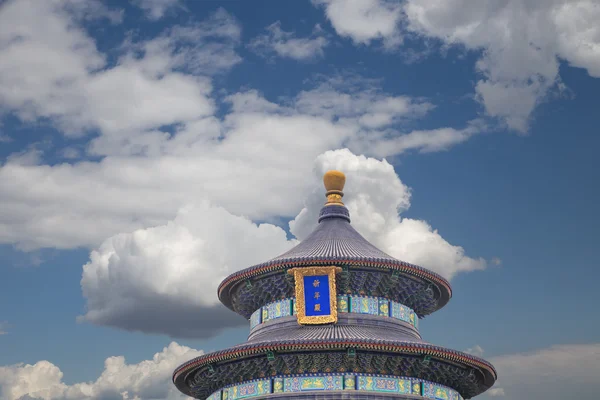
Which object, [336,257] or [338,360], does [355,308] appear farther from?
[338,360]

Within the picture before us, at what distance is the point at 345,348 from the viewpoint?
32312mm

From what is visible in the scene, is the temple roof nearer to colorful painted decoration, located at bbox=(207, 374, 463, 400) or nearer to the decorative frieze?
the decorative frieze

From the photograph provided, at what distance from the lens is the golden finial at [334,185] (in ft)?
139

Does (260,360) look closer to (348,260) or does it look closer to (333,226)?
(348,260)

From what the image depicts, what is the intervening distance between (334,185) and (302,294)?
27.3 ft

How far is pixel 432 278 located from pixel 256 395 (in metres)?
10.1

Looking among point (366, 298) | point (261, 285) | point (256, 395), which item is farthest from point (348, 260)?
point (256, 395)

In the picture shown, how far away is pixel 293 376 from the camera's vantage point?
33094 mm

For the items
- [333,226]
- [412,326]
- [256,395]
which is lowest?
[256,395]

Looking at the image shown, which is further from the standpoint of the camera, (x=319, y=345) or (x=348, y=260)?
(x=348, y=260)

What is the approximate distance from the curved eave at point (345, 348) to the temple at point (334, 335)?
0.04 m

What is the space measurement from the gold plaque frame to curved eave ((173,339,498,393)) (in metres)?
3.06

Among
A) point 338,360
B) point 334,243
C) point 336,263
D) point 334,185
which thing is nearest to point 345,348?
point 338,360

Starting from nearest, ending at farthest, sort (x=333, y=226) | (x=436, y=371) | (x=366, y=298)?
1. (x=436, y=371)
2. (x=366, y=298)
3. (x=333, y=226)
